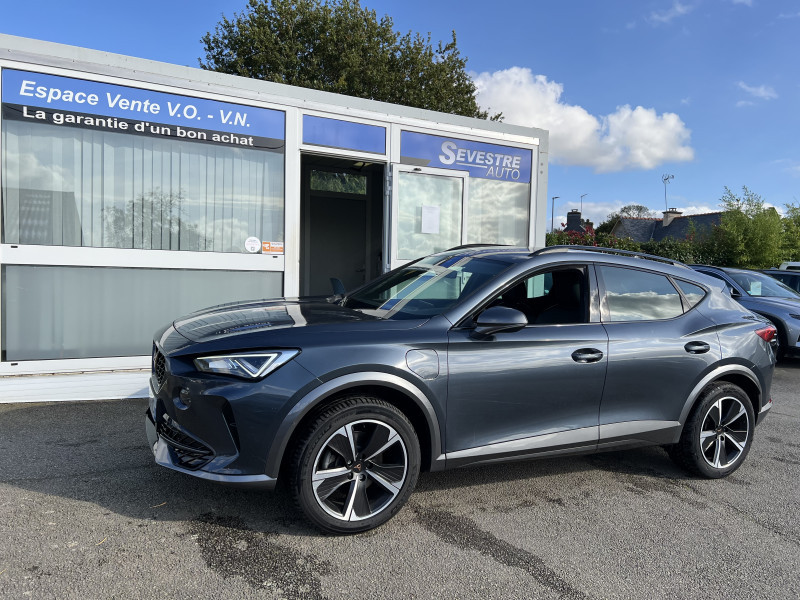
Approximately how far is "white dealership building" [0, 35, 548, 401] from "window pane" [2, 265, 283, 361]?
1cm

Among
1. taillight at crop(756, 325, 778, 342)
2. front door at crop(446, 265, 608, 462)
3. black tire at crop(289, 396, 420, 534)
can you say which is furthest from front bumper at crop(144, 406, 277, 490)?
taillight at crop(756, 325, 778, 342)

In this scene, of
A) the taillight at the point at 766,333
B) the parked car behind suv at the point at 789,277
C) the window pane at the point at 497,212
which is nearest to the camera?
the taillight at the point at 766,333

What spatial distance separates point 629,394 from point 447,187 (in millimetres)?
4622

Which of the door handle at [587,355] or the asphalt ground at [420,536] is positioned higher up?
the door handle at [587,355]

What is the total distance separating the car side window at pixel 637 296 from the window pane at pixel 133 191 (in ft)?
13.1

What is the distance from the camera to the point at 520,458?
11.3 feet

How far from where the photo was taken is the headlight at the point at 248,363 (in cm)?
291

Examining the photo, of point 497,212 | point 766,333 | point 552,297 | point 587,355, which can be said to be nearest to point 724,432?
point 766,333

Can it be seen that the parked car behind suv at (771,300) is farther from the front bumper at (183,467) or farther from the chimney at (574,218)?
the chimney at (574,218)

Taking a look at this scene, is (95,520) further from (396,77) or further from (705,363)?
(396,77)

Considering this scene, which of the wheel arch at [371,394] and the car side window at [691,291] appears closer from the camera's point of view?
the wheel arch at [371,394]

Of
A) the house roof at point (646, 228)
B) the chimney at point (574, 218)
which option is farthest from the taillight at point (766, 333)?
the house roof at point (646, 228)

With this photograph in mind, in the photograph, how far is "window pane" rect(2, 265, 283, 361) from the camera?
5.45 meters

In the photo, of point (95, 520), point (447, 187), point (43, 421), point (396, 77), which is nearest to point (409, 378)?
point (95, 520)
